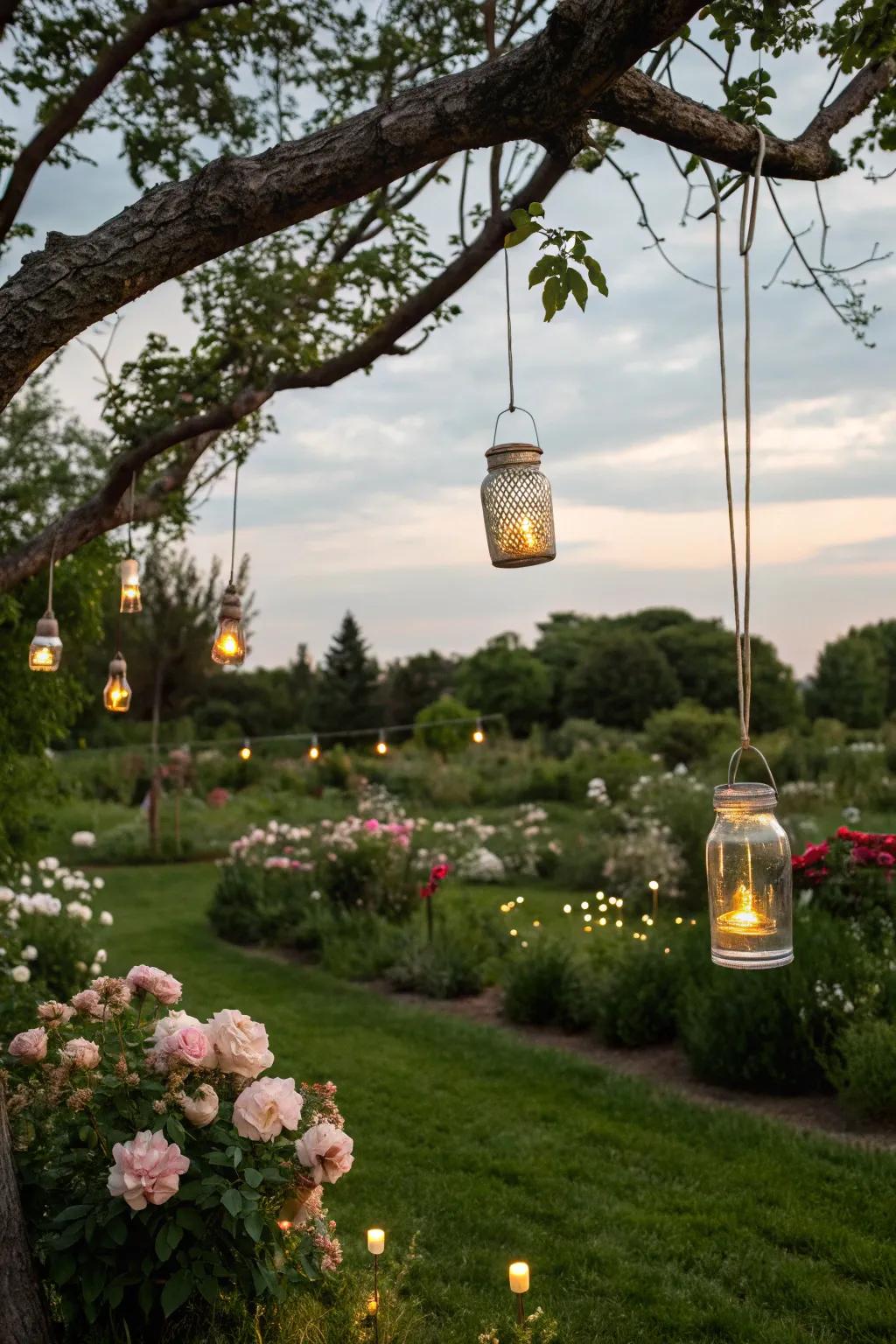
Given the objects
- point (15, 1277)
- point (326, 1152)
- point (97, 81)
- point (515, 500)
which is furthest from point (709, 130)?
point (97, 81)

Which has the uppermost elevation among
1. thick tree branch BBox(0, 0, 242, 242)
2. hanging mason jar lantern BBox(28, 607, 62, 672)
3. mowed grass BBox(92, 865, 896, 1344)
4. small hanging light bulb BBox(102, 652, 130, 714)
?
thick tree branch BBox(0, 0, 242, 242)

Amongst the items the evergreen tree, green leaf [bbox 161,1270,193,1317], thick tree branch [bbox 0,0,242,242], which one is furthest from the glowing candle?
the evergreen tree

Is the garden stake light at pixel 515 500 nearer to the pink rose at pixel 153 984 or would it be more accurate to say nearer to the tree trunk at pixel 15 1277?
the pink rose at pixel 153 984

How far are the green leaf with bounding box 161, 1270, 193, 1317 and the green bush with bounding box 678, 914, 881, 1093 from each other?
12.2 ft

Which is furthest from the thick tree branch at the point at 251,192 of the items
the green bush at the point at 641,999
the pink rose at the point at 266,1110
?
the green bush at the point at 641,999

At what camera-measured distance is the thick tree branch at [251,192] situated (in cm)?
250

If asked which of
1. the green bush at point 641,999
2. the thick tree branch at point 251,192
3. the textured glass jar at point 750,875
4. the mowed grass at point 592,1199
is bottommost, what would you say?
the mowed grass at point 592,1199

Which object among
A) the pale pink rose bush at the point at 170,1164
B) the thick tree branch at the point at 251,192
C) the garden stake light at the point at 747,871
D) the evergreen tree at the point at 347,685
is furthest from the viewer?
the evergreen tree at the point at 347,685

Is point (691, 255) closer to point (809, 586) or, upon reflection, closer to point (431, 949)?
point (431, 949)

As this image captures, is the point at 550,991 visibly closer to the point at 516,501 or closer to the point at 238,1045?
the point at 238,1045

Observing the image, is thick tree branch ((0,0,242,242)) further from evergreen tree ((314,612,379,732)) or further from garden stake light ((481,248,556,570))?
evergreen tree ((314,612,379,732))

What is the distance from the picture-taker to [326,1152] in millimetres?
2730

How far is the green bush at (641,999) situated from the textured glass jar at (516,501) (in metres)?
4.25

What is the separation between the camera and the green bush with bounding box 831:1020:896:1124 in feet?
16.7
